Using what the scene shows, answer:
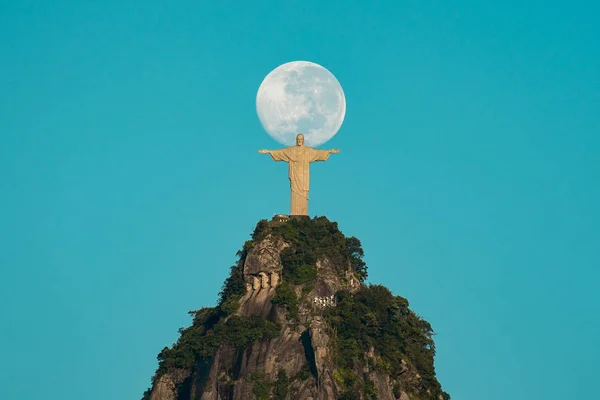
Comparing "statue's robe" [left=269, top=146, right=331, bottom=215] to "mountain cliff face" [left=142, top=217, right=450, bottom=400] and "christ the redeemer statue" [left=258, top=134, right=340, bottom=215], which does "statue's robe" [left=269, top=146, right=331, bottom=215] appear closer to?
"christ the redeemer statue" [left=258, top=134, right=340, bottom=215]

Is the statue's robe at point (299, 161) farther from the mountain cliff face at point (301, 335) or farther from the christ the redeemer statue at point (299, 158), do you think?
the mountain cliff face at point (301, 335)

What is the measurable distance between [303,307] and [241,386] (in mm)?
7889

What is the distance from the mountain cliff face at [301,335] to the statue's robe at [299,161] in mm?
2285

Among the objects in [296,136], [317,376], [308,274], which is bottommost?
[317,376]

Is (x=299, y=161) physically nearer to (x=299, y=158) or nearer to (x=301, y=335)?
(x=299, y=158)

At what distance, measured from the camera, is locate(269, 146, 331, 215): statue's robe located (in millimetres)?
146500

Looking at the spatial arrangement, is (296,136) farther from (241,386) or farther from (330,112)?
(241,386)

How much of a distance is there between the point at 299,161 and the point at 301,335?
13968 mm

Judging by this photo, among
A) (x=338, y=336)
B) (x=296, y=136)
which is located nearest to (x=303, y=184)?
(x=296, y=136)

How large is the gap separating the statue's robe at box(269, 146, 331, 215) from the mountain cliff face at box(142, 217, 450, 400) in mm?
2285

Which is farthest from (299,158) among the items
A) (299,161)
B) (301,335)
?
(301,335)

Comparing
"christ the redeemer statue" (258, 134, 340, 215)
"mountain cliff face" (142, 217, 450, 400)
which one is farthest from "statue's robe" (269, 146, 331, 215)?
"mountain cliff face" (142, 217, 450, 400)

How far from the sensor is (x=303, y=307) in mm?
141500

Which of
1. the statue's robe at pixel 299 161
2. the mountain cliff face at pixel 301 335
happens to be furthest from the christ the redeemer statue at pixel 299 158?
the mountain cliff face at pixel 301 335
